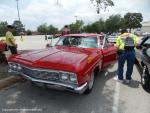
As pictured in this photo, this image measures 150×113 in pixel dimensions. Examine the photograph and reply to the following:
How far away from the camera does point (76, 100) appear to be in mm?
5547

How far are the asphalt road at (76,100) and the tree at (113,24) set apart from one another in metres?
70.7

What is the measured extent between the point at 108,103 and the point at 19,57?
2365mm

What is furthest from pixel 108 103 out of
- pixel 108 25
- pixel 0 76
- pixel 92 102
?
pixel 108 25

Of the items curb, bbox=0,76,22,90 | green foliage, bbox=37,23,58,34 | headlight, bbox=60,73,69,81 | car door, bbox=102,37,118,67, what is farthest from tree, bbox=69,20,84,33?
headlight, bbox=60,73,69,81

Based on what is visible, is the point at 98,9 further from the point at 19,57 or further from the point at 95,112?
the point at 95,112

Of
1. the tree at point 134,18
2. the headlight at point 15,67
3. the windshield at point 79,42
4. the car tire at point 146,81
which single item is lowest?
the car tire at point 146,81

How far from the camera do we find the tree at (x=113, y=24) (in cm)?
7600

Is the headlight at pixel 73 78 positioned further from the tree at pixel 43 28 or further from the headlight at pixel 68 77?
the tree at pixel 43 28

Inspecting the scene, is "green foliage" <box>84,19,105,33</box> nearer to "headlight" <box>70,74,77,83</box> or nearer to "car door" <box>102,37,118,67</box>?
"car door" <box>102,37,118,67</box>

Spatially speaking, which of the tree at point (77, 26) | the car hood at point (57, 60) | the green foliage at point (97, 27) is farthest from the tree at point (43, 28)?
the car hood at point (57, 60)

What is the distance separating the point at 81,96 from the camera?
579cm

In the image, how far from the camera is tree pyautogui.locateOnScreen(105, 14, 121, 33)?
249ft

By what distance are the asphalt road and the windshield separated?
1221mm

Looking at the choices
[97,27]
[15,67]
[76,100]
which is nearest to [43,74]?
[15,67]
